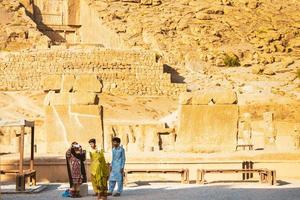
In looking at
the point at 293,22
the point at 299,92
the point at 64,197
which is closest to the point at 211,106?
the point at 64,197

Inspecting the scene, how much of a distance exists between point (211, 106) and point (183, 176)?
169 cm

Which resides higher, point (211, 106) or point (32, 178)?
point (211, 106)

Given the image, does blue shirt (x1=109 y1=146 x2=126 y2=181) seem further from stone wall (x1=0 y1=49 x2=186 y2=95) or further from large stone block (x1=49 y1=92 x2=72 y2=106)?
stone wall (x1=0 y1=49 x2=186 y2=95)

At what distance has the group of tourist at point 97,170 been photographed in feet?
37.7

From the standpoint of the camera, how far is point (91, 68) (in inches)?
1662

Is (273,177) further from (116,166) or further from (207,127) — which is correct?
(116,166)

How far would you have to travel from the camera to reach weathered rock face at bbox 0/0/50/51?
1885 inches

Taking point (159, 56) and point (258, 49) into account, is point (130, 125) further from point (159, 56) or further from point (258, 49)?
point (258, 49)

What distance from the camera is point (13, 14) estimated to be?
51.7 meters

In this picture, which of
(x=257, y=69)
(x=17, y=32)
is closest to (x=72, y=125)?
(x=257, y=69)

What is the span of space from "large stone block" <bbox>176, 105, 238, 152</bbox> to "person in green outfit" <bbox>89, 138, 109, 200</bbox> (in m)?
3.36

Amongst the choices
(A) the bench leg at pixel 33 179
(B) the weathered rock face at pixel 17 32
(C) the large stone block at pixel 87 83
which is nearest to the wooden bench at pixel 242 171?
(A) the bench leg at pixel 33 179

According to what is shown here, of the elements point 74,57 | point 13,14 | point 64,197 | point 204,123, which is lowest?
point 64,197

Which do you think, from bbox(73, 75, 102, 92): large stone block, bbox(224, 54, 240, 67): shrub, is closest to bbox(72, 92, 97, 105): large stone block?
bbox(73, 75, 102, 92): large stone block
